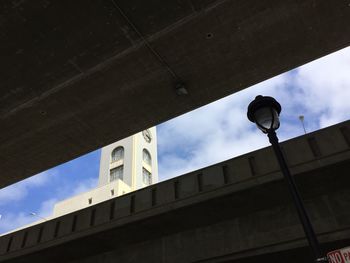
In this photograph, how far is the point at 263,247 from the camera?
12.8 m

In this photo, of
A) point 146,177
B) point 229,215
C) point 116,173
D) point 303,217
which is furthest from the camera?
point 146,177

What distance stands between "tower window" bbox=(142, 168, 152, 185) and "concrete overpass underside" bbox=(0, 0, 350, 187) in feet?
176

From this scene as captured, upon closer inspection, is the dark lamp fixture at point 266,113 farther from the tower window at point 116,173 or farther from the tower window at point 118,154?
the tower window at point 118,154

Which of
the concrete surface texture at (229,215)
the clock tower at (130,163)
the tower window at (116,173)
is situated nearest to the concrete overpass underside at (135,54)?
the concrete surface texture at (229,215)

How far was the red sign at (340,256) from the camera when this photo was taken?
15.1ft

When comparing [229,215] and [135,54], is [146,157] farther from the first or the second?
[135,54]

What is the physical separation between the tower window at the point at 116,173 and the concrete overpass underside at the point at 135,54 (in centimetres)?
5214

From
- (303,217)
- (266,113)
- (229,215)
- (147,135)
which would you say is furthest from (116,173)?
(303,217)

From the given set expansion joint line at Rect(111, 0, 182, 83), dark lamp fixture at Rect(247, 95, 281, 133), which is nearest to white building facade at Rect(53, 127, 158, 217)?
expansion joint line at Rect(111, 0, 182, 83)

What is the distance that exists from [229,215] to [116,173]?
184 feet

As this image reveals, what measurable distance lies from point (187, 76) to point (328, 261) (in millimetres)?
9323

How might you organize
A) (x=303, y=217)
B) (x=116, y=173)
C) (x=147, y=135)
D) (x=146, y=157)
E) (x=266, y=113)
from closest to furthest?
(x=303, y=217), (x=266, y=113), (x=116, y=173), (x=146, y=157), (x=147, y=135)

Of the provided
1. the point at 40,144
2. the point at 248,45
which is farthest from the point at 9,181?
the point at 248,45

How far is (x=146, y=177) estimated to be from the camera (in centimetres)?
7000
